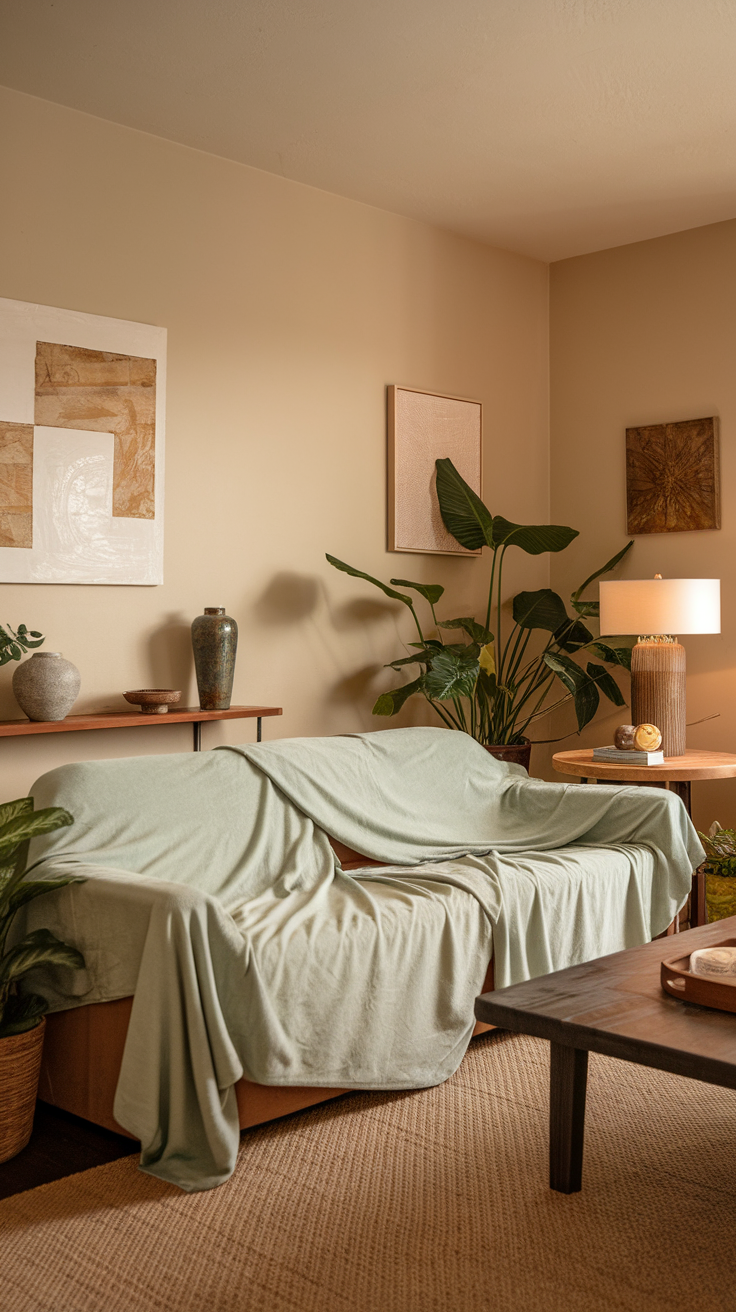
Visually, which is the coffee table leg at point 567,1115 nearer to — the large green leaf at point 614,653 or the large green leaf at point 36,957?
the large green leaf at point 36,957

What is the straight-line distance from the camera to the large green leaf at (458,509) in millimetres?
4590

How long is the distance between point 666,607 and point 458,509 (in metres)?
1.03

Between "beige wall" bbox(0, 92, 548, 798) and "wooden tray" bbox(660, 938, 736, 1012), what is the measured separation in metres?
2.08

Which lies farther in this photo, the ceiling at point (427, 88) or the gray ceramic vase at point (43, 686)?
the gray ceramic vase at point (43, 686)

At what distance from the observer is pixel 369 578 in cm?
425

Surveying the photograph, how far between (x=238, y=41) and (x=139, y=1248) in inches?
120

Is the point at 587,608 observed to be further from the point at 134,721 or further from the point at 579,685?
the point at 134,721

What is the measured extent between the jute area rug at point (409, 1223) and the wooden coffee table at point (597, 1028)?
5.4 inches

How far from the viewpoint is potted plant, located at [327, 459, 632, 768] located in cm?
428

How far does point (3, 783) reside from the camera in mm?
3404

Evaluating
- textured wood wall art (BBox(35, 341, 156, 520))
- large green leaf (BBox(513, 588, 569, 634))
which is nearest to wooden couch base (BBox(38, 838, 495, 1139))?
textured wood wall art (BBox(35, 341, 156, 520))

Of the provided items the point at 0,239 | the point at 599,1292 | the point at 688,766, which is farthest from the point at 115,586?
the point at 599,1292

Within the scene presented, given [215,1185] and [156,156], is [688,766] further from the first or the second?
[156,156]

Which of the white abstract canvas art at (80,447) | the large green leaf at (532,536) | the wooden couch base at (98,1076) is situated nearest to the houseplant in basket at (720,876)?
the large green leaf at (532,536)
